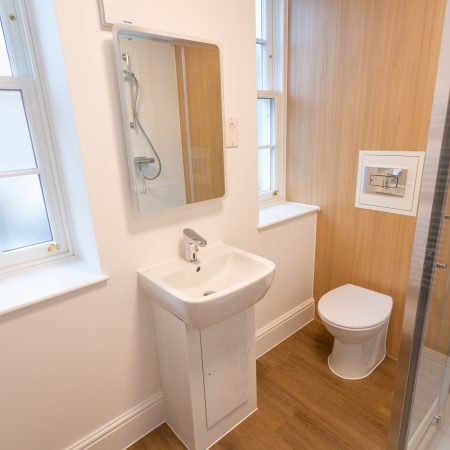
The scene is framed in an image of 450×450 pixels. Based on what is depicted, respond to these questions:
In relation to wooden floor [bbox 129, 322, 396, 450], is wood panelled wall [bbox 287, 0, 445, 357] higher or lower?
higher

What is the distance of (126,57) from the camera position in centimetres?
117

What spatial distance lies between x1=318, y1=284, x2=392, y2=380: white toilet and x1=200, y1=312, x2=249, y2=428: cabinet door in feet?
1.76

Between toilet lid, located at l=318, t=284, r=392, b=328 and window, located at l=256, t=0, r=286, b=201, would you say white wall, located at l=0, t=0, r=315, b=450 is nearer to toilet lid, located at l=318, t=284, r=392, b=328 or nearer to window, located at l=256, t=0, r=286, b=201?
window, located at l=256, t=0, r=286, b=201

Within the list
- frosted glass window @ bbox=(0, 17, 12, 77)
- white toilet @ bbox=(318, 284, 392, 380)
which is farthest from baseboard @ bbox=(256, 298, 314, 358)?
frosted glass window @ bbox=(0, 17, 12, 77)

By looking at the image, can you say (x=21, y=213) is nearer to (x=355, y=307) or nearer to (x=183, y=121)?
(x=183, y=121)

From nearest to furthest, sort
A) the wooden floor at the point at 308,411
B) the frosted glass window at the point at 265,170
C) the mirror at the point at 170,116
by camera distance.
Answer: the mirror at the point at 170,116 → the wooden floor at the point at 308,411 → the frosted glass window at the point at 265,170

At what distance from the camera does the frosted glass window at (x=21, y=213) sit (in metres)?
1.27

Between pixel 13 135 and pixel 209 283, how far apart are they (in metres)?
Result: 1.01

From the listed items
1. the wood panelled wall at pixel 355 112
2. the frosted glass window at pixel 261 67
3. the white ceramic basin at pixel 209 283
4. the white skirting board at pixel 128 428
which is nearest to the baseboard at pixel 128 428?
the white skirting board at pixel 128 428

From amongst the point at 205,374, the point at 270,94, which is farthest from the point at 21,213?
the point at 270,94

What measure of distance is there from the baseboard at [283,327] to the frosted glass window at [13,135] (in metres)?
1.55

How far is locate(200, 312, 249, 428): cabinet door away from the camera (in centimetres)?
135

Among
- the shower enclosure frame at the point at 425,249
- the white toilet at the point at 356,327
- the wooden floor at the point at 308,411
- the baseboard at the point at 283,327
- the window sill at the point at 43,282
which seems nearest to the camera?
the shower enclosure frame at the point at 425,249

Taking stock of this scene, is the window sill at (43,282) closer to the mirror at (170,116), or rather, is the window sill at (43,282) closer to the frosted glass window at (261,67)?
the mirror at (170,116)
